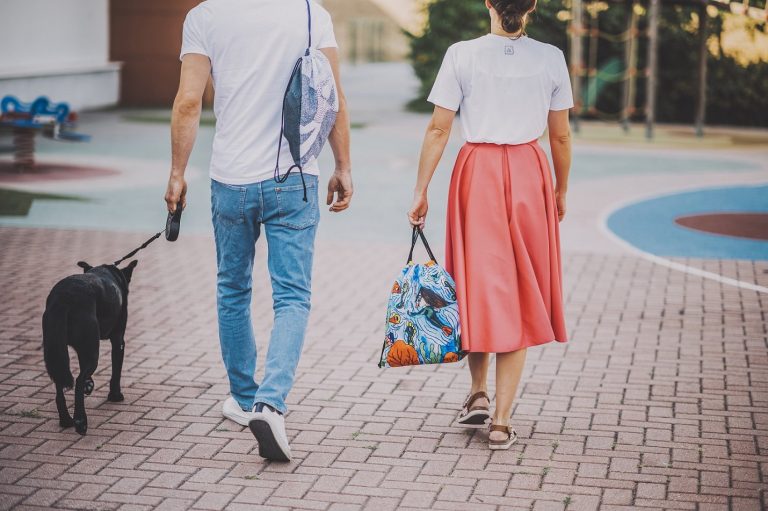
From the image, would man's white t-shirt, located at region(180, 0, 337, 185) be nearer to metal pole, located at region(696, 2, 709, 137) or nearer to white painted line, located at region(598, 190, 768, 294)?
white painted line, located at region(598, 190, 768, 294)

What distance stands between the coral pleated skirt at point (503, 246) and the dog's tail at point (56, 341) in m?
1.65

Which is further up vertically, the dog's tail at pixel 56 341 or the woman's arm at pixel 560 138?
the woman's arm at pixel 560 138

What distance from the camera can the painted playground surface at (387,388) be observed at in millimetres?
4219

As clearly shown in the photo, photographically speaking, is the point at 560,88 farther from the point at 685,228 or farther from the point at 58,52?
the point at 58,52

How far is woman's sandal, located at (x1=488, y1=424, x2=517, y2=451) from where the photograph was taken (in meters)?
4.65

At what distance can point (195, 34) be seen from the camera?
14.4 ft

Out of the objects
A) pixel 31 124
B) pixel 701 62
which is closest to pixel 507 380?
pixel 31 124

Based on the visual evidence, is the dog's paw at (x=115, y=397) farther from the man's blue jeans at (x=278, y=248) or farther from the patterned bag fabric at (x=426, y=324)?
the patterned bag fabric at (x=426, y=324)

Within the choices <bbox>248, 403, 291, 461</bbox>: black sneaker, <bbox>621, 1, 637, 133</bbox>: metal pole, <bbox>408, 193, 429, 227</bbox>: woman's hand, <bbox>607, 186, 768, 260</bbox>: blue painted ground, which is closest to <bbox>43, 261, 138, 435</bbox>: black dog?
<bbox>248, 403, 291, 461</bbox>: black sneaker

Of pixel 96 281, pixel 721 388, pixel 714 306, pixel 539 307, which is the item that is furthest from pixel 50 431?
pixel 714 306

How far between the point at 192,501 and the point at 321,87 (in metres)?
1.68

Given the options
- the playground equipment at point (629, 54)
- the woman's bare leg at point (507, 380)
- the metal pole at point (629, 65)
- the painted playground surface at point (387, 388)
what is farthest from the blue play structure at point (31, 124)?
the metal pole at point (629, 65)

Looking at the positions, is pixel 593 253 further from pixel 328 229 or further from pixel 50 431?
pixel 50 431

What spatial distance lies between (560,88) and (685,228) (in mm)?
6300
